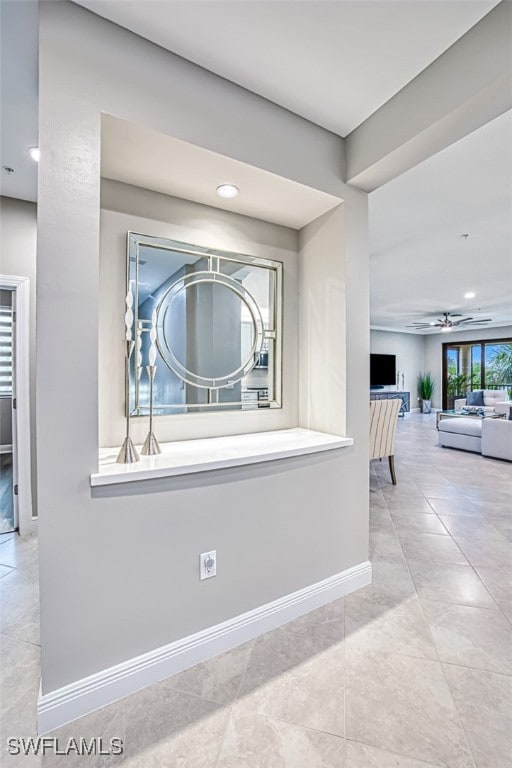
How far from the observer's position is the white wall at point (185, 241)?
1758 millimetres

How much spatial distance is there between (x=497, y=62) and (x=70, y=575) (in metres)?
2.49

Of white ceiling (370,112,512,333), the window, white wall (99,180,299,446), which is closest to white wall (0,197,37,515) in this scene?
the window

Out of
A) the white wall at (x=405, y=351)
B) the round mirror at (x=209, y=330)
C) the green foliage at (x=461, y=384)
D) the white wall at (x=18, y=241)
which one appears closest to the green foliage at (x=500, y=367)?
the green foliage at (x=461, y=384)

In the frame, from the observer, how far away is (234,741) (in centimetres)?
118

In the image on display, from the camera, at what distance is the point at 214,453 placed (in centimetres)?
166

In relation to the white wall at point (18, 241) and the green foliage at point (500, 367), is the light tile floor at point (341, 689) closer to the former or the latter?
the white wall at point (18, 241)

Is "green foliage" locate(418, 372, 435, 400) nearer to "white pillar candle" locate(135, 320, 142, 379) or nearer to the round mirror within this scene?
the round mirror

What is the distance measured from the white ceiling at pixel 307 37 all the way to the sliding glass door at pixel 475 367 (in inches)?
381

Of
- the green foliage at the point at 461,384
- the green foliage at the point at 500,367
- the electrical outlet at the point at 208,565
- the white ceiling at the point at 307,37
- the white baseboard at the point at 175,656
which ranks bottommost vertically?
the white baseboard at the point at 175,656

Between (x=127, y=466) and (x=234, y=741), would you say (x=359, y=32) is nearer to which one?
(x=127, y=466)

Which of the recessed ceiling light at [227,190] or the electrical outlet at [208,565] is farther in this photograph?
the recessed ceiling light at [227,190]

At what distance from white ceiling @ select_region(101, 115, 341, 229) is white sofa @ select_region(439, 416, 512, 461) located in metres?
4.48

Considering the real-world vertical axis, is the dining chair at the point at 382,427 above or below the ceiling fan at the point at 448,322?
below

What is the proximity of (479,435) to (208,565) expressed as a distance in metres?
5.22
